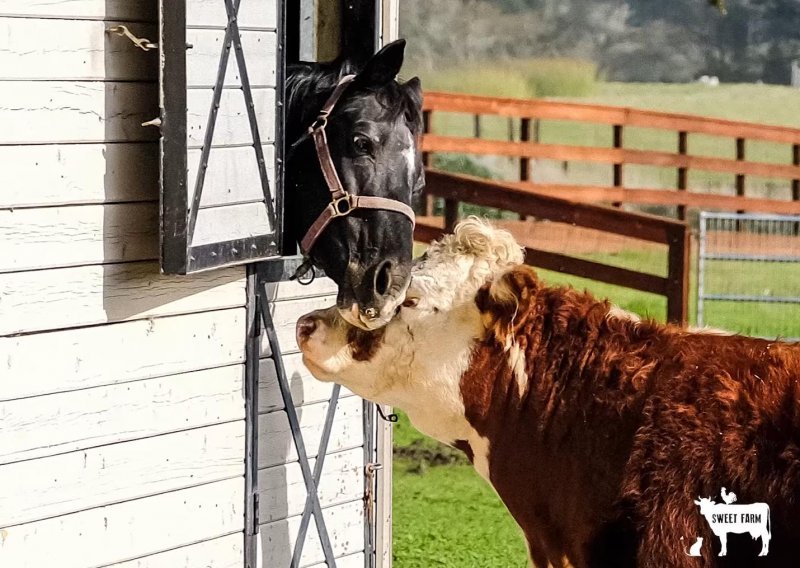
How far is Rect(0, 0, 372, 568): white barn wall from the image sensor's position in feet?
11.5

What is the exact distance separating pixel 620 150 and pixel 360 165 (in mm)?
13129

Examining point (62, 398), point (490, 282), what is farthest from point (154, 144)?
point (490, 282)

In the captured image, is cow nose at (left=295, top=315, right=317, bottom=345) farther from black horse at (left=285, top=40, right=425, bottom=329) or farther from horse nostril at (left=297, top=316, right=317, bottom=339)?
black horse at (left=285, top=40, right=425, bottom=329)

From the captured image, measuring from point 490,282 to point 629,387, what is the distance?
515 mm

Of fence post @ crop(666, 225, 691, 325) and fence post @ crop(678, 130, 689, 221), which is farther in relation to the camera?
fence post @ crop(678, 130, 689, 221)

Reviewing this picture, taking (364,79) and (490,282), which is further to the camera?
(364,79)

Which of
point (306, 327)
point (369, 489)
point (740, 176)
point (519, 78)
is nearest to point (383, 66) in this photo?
point (306, 327)

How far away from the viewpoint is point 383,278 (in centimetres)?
402

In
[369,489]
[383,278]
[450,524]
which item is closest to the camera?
[383,278]

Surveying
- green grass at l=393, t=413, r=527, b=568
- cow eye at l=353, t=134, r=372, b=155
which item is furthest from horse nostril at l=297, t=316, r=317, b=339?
green grass at l=393, t=413, r=527, b=568

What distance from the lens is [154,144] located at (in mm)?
3848

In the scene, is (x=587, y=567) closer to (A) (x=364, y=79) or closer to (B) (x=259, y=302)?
(B) (x=259, y=302)

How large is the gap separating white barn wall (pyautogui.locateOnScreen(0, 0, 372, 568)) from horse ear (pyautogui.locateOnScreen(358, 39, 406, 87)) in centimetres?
33

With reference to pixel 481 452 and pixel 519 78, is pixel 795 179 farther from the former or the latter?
pixel 481 452
